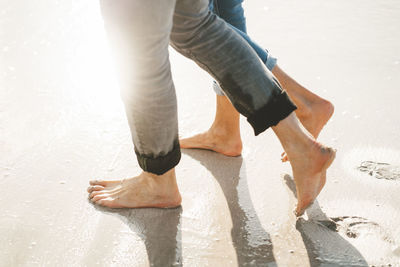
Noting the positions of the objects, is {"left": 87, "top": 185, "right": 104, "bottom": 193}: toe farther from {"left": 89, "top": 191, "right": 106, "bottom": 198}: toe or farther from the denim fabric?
the denim fabric

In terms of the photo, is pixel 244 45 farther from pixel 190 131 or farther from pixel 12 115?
pixel 12 115

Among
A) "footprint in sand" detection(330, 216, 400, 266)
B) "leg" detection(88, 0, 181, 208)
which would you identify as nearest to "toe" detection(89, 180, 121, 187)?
"leg" detection(88, 0, 181, 208)

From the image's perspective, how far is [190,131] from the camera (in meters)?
2.08

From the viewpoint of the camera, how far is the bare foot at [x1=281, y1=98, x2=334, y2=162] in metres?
1.78

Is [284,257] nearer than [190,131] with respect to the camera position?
Yes

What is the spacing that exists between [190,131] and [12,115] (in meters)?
0.80

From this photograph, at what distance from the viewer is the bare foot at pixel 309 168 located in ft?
4.83

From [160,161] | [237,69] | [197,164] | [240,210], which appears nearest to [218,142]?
[197,164]

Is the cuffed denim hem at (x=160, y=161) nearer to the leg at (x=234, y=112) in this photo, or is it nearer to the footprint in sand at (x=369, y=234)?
the leg at (x=234, y=112)

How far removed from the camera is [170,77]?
138 centimetres

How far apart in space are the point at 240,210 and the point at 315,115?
0.46 meters

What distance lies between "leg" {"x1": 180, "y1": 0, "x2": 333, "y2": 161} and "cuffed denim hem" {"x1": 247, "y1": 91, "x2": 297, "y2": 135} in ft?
1.02

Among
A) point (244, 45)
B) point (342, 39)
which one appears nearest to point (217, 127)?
point (244, 45)

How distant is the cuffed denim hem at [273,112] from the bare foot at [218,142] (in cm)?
49
